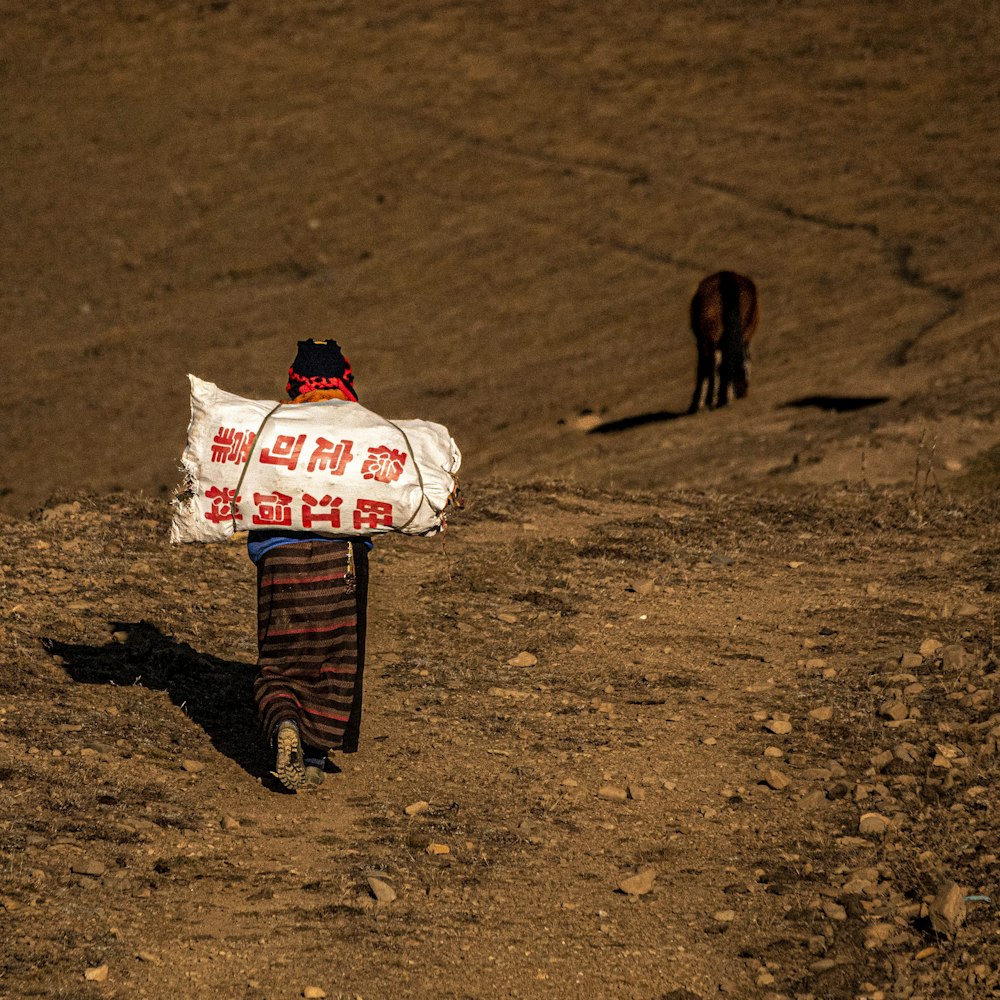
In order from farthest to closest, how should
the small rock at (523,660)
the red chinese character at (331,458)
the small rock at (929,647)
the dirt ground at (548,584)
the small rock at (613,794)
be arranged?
the small rock at (523,660) < the small rock at (929,647) < the small rock at (613,794) < the red chinese character at (331,458) < the dirt ground at (548,584)

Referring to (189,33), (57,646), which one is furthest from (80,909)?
(189,33)

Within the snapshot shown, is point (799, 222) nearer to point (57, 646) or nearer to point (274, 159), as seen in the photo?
point (274, 159)

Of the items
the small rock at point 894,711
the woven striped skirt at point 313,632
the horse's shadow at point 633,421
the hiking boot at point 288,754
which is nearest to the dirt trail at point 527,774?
the small rock at point 894,711

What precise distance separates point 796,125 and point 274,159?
314 inches

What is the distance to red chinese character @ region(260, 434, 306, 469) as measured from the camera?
5.04 m

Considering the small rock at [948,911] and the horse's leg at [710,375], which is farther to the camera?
the horse's leg at [710,375]

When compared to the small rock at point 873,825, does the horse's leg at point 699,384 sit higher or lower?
higher

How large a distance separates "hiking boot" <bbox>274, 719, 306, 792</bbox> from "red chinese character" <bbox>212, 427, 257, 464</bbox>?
0.89 meters

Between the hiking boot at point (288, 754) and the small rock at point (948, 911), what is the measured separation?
206 cm

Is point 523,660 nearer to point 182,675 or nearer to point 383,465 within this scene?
point 182,675

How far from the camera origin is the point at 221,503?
5.17 metres

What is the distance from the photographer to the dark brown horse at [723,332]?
1437cm

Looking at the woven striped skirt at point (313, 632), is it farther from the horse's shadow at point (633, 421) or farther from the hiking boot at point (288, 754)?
the horse's shadow at point (633, 421)

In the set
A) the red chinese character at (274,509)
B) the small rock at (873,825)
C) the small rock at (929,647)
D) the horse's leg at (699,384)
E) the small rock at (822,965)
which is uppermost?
the horse's leg at (699,384)
